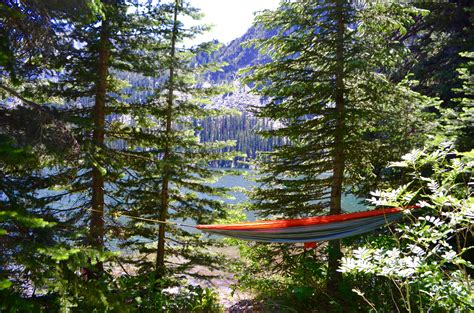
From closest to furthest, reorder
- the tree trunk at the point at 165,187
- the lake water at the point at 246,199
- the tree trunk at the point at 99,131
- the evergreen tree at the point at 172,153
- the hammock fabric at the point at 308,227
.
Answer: the hammock fabric at the point at 308,227 → the tree trunk at the point at 99,131 → the evergreen tree at the point at 172,153 → the tree trunk at the point at 165,187 → the lake water at the point at 246,199

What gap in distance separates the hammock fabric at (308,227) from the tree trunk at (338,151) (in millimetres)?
501

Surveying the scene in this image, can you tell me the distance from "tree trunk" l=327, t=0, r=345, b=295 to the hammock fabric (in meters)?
0.50

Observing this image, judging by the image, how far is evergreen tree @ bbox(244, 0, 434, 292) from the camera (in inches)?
162

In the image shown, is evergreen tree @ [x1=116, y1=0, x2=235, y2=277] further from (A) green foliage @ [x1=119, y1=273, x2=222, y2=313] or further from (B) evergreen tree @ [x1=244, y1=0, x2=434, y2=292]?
(B) evergreen tree @ [x1=244, y1=0, x2=434, y2=292]

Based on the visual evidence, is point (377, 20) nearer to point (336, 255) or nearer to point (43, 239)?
point (336, 255)

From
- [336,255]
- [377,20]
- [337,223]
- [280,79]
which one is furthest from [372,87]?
[336,255]

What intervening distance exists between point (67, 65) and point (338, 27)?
349cm

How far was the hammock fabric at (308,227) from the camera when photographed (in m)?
3.62

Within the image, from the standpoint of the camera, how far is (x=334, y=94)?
4.36m

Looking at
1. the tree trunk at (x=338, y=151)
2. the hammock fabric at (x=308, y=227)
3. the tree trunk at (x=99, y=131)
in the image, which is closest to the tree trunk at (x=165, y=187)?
the tree trunk at (x=99, y=131)

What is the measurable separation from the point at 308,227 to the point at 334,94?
178cm

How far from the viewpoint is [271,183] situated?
16.5 ft

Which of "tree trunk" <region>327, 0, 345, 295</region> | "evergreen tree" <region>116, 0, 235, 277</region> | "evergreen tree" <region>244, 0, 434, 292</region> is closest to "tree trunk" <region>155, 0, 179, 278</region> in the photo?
"evergreen tree" <region>116, 0, 235, 277</region>

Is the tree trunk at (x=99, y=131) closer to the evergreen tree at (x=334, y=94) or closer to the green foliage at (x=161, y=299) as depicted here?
the green foliage at (x=161, y=299)
